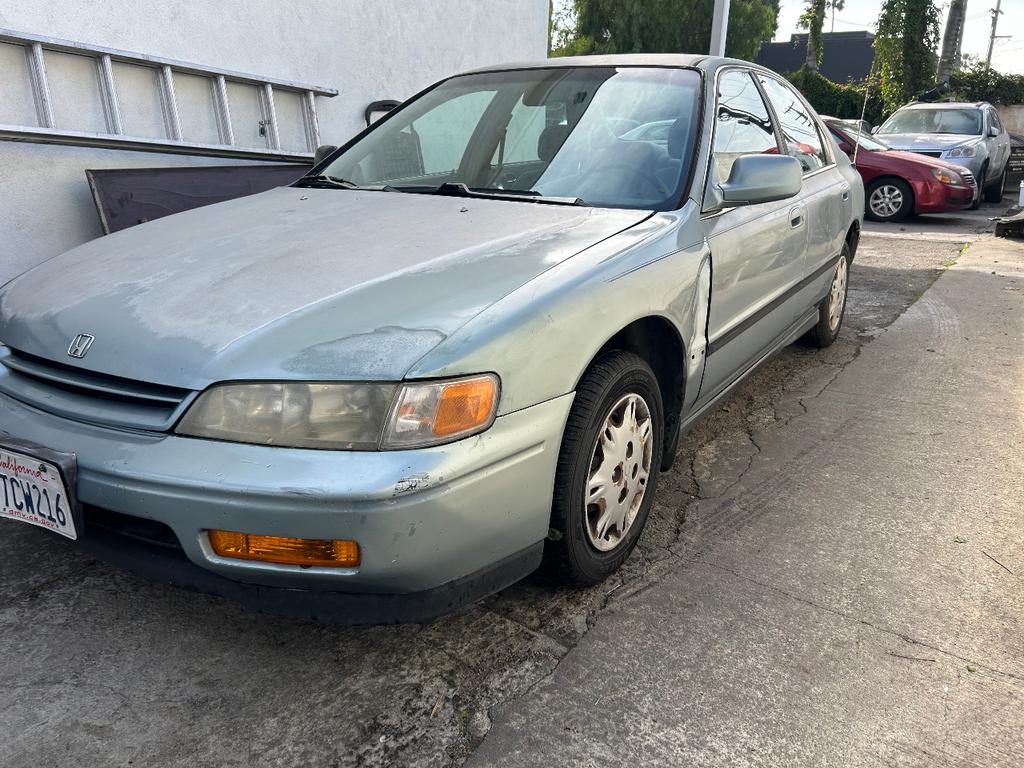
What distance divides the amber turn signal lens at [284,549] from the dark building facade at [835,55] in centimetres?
4577

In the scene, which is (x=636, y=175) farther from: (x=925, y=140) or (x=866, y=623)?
(x=925, y=140)

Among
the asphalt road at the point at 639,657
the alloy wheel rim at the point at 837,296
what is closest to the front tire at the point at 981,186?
the alloy wheel rim at the point at 837,296

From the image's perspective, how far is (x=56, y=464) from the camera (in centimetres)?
178

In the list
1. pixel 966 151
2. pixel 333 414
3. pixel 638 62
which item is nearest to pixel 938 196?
pixel 966 151

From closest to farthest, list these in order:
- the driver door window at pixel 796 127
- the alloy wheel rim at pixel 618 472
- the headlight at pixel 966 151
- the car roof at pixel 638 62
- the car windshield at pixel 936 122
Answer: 1. the alloy wheel rim at pixel 618 472
2. the car roof at pixel 638 62
3. the driver door window at pixel 796 127
4. the headlight at pixel 966 151
5. the car windshield at pixel 936 122

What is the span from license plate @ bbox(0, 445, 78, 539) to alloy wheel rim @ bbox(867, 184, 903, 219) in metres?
10.9

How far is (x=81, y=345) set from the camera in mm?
1943

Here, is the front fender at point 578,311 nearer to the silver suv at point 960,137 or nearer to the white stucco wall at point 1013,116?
the silver suv at point 960,137

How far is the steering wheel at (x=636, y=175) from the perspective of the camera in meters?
2.65

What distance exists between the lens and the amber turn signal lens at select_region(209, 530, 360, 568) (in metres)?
1.70

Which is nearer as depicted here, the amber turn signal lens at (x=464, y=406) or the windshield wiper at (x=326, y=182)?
the amber turn signal lens at (x=464, y=406)

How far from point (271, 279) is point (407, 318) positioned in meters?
0.45

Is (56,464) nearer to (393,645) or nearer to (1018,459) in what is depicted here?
(393,645)

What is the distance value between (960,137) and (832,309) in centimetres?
922
